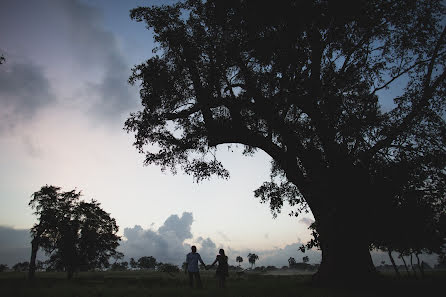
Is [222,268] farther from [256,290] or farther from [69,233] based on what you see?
[69,233]

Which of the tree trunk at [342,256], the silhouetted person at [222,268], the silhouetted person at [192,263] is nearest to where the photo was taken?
the tree trunk at [342,256]

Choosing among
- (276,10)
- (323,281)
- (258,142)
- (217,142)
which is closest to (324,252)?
(323,281)

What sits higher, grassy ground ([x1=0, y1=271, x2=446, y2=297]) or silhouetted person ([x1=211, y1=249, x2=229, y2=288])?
silhouetted person ([x1=211, y1=249, x2=229, y2=288])

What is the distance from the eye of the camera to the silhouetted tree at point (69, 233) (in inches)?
1773

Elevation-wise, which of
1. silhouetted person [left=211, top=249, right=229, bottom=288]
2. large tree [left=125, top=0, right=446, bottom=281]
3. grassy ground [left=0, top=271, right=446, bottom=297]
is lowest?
grassy ground [left=0, top=271, right=446, bottom=297]

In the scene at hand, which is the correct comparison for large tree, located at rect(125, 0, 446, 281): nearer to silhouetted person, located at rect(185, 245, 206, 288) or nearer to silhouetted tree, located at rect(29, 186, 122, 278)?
silhouetted person, located at rect(185, 245, 206, 288)

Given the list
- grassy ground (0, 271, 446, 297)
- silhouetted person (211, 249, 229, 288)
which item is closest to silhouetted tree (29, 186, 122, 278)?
grassy ground (0, 271, 446, 297)

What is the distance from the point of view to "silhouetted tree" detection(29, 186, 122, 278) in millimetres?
45031

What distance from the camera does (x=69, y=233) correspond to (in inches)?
1823

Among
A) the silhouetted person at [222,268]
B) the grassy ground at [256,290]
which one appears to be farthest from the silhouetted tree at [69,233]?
the silhouetted person at [222,268]

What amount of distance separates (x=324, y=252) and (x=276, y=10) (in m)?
13.9

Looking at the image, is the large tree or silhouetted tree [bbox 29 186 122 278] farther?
silhouetted tree [bbox 29 186 122 278]

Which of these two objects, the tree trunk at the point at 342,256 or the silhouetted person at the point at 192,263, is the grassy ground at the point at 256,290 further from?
the tree trunk at the point at 342,256

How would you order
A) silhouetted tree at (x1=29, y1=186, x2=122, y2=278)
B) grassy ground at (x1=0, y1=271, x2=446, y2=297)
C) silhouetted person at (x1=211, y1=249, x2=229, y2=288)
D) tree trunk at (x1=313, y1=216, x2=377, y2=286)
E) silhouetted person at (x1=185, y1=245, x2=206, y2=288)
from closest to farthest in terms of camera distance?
grassy ground at (x1=0, y1=271, x2=446, y2=297) < tree trunk at (x1=313, y1=216, x2=377, y2=286) < silhouetted person at (x1=185, y1=245, x2=206, y2=288) < silhouetted person at (x1=211, y1=249, x2=229, y2=288) < silhouetted tree at (x1=29, y1=186, x2=122, y2=278)
